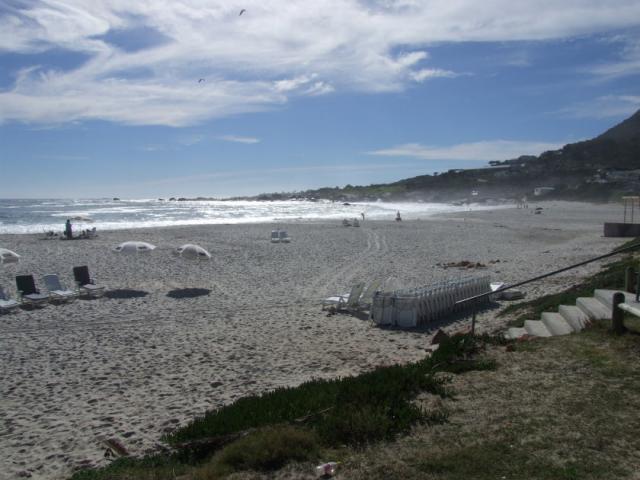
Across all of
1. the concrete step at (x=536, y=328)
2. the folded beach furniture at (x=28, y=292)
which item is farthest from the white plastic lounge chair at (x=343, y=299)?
the folded beach furniture at (x=28, y=292)

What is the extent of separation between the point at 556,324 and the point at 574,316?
0.28 m

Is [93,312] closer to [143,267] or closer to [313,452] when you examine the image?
[143,267]

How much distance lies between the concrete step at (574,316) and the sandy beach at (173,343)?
130 centimetres

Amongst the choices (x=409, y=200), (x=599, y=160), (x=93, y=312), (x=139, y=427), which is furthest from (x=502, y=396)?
(x=599, y=160)

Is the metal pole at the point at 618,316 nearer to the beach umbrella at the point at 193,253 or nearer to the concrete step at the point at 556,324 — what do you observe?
the concrete step at the point at 556,324

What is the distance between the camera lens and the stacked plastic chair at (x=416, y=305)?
9875mm

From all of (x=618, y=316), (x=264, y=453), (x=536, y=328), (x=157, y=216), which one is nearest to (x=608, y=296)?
(x=536, y=328)

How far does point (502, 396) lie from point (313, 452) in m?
2.01

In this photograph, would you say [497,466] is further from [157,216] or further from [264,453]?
[157,216]

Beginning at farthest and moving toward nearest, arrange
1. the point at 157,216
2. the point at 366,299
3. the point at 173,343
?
1. the point at 157,216
2. the point at 366,299
3. the point at 173,343

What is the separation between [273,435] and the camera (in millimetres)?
4156

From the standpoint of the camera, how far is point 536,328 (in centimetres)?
772

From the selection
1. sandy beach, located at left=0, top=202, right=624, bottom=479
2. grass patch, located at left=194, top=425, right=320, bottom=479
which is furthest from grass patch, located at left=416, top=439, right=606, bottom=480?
sandy beach, located at left=0, top=202, right=624, bottom=479

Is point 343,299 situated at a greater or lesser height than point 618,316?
lesser
